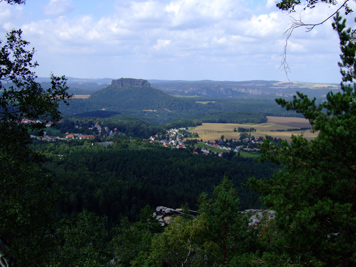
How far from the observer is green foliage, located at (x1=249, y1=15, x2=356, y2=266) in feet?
31.0

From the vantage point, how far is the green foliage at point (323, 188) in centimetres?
946

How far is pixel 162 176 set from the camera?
91.2 m

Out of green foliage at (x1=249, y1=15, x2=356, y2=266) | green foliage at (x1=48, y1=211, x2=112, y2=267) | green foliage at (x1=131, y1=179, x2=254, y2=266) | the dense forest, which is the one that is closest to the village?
the dense forest

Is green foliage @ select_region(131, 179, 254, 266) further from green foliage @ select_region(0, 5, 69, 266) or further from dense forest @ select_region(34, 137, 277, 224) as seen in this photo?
dense forest @ select_region(34, 137, 277, 224)

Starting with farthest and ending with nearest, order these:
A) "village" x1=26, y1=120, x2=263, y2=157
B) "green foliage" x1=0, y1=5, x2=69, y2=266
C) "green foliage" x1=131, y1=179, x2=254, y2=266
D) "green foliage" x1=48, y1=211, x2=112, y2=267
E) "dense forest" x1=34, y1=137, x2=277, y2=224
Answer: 1. "village" x1=26, y1=120, x2=263, y2=157
2. "dense forest" x1=34, y1=137, x2=277, y2=224
3. "green foliage" x1=131, y1=179, x2=254, y2=266
4. "green foliage" x1=48, y1=211, x2=112, y2=267
5. "green foliage" x1=0, y1=5, x2=69, y2=266

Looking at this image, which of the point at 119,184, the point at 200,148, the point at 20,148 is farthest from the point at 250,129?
the point at 20,148

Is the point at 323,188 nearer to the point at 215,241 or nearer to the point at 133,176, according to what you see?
the point at 215,241

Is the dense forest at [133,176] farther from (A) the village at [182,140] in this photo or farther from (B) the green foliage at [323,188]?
(B) the green foliage at [323,188]

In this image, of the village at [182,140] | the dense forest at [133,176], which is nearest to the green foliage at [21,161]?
the dense forest at [133,176]

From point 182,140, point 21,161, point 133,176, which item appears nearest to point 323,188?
point 21,161

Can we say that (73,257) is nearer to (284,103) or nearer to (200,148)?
(284,103)

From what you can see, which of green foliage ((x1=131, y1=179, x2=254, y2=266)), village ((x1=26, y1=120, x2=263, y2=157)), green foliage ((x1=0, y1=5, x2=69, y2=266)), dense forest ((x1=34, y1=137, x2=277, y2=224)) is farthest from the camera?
village ((x1=26, y1=120, x2=263, y2=157))

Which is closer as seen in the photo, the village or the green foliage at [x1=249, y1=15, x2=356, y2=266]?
the green foliage at [x1=249, y1=15, x2=356, y2=266]

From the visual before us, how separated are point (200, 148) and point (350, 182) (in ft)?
409
